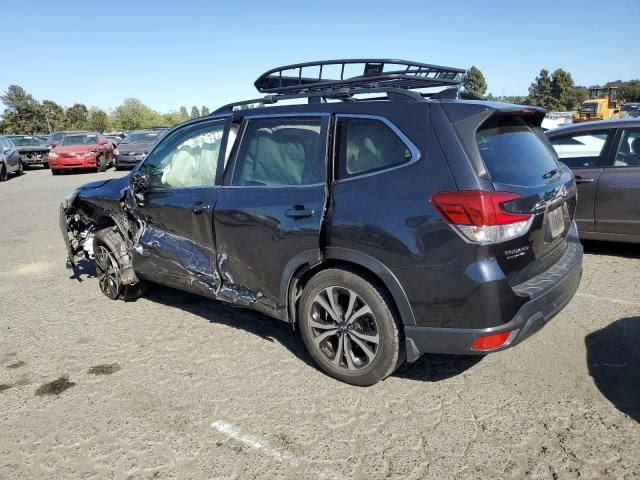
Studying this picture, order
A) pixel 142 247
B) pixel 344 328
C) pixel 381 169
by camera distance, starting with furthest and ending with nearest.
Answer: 1. pixel 142 247
2. pixel 344 328
3. pixel 381 169

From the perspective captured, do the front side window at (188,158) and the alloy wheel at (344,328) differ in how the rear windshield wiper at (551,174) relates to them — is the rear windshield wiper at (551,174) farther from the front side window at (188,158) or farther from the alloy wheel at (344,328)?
the front side window at (188,158)

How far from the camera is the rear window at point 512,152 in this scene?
2.82 m

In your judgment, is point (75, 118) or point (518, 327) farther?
point (75, 118)

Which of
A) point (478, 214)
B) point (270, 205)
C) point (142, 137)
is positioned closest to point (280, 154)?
point (270, 205)

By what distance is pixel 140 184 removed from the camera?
4562 millimetres

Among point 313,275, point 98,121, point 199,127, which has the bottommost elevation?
point 313,275

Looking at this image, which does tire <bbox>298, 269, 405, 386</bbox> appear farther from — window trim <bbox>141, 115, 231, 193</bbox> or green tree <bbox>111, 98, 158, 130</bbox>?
green tree <bbox>111, 98, 158, 130</bbox>

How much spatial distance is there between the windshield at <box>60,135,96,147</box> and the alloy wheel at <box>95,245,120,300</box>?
18.6 m

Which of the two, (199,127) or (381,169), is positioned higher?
(199,127)

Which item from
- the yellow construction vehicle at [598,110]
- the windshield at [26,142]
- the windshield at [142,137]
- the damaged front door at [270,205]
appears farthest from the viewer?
the yellow construction vehicle at [598,110]

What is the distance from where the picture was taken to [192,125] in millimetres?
4289

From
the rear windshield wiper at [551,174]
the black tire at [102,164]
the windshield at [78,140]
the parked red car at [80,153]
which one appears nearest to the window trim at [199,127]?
the rear windshield wiper at [551,174]

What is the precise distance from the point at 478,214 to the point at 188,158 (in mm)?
2711

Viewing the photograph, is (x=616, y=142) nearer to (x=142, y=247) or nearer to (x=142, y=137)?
(x=142, y=247)
